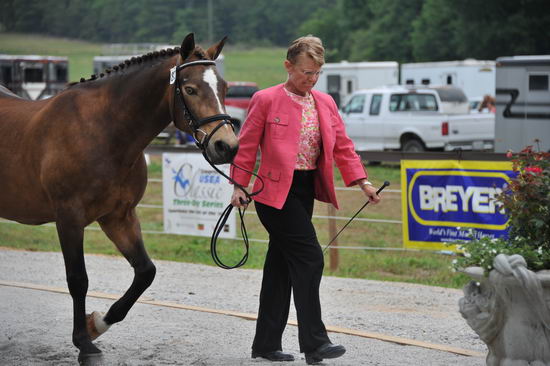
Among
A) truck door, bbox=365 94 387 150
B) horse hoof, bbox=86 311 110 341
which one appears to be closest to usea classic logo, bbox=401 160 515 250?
horse hoof, bbox=86 311 110 341

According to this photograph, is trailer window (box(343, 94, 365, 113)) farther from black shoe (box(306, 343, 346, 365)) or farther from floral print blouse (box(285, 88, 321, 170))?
black shoe (box(306, 343, 346, 365))

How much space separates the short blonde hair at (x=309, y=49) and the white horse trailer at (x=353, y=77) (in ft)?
83.1

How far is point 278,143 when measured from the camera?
504cm

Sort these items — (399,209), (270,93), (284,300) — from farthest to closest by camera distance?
(399,209) → (284,300) → (270,93)

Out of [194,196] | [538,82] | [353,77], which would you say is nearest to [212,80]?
[194,196]

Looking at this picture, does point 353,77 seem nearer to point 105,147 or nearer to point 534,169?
point 105,147

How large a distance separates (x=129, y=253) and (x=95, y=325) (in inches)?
21.1

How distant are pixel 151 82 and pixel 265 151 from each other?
2.99 feet

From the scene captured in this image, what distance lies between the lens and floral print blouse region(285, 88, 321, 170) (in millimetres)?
5117

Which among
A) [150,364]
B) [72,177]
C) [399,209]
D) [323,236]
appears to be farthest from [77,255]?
[399,209]

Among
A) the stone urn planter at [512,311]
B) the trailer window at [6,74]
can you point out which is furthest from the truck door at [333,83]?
the stone urn planter at [512,311]

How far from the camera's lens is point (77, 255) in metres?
5.42

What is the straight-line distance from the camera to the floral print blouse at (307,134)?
512cm

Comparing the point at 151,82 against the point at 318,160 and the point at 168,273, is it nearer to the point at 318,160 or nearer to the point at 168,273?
the point at 318,160
